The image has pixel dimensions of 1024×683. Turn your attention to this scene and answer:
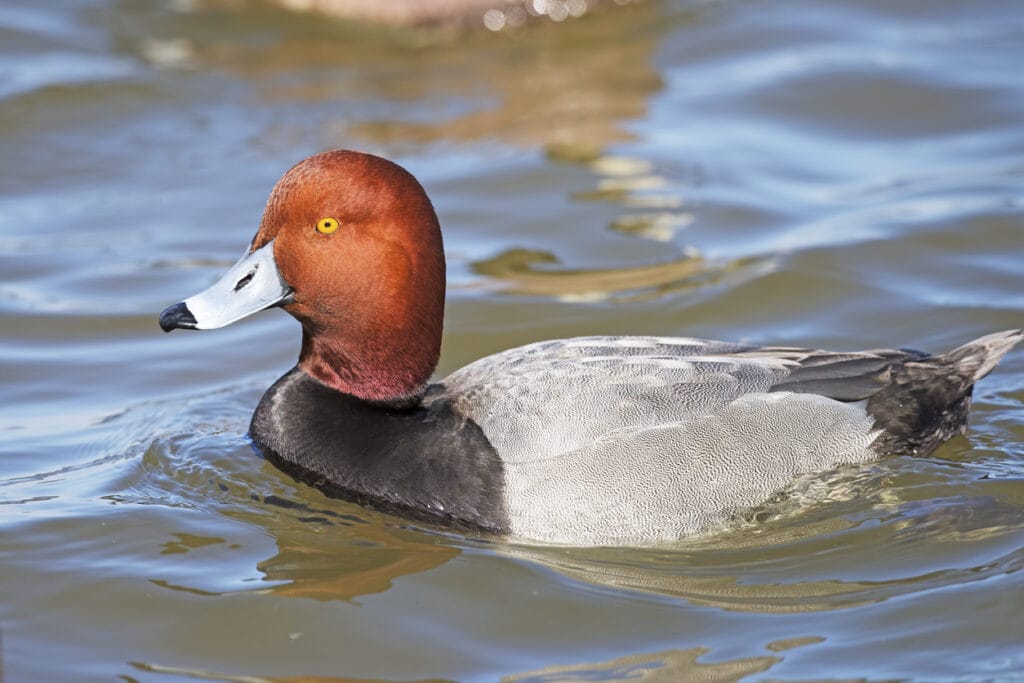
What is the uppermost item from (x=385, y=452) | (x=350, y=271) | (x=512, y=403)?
(x=350, y=271)

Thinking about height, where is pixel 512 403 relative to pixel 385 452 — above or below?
above

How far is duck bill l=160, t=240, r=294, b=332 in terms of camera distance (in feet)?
16.5

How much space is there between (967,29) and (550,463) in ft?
26.9

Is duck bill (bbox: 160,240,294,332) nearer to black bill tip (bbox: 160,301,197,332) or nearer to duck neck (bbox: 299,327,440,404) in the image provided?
black bill tip (bbox: 160,301,197,332)

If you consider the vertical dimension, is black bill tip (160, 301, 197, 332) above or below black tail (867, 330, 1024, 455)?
above

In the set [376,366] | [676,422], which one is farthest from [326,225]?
[676,422]

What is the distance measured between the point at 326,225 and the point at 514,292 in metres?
2.53

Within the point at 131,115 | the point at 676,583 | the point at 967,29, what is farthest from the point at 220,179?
the point at 967,29

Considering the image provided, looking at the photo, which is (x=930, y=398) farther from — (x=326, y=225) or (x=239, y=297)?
(x=239, y=297)

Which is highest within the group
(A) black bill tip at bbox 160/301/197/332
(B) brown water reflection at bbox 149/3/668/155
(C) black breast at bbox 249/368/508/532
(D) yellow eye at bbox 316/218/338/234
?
(B) brown water reflection at bbox 149/3/668/155

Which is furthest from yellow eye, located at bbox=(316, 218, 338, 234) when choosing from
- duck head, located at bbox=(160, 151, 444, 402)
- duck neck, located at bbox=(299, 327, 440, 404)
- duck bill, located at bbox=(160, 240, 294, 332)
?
duck neck, located at bbox=(299, 327, 440, 404)

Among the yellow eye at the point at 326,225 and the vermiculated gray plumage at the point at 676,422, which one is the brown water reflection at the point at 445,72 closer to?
the vermiculated gray plumage at the point at 676,422

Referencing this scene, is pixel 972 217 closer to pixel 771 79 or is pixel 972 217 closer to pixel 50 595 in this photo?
pixel 771 79

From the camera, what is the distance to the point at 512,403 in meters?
4.96
